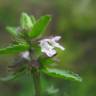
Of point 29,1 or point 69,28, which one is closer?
point 69,28

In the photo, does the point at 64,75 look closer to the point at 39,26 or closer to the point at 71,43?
the point at 39,26

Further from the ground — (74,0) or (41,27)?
(74,0)

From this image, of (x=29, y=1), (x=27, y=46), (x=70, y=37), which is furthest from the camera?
(x=29, y=1)

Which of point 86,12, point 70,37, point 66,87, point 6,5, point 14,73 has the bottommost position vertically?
point 14,73

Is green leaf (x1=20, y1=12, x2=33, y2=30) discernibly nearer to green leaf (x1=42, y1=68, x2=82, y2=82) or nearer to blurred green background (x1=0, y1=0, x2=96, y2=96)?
green leaf (x1=42, y1=68, x2=82, y2=82)

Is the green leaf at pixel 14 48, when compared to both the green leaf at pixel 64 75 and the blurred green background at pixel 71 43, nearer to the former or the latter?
the green leaf at pixel 64 75

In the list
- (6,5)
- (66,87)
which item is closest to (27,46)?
(66,87)

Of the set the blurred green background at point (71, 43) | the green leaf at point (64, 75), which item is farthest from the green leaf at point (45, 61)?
the blurred green background at point (71, 43)

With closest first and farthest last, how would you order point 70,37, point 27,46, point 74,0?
point 27,46
point 70,37
point 74,0

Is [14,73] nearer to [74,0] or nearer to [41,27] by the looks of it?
[41,27]
